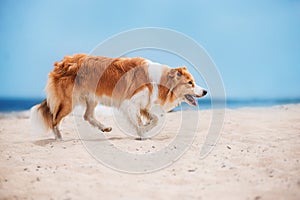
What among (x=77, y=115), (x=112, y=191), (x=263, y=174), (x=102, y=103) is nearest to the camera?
(x=112, y=191)

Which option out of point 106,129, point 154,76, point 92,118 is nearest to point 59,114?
point 92,118

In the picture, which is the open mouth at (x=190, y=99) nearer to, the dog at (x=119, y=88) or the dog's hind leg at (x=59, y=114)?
the dog at (x=119, y=88)

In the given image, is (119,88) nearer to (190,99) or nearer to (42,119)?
(190,99)

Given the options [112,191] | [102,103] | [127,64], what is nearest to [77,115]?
[102,103]

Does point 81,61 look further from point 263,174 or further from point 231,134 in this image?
point 263,174

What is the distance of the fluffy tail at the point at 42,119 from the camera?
195 inches

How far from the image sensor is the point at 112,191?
8.67 ft

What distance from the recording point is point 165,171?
123 inches

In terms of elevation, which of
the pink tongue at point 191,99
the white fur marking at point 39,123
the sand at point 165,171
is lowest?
the sand at point 165,171

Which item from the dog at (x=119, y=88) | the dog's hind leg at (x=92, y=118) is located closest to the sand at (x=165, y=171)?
the dog at (x=119, y=88)

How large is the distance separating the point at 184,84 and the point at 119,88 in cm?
96

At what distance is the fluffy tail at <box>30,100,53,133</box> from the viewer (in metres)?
4.95

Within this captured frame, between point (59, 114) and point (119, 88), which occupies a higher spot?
point (119, 88)

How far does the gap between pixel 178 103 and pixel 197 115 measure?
68.4 inches
